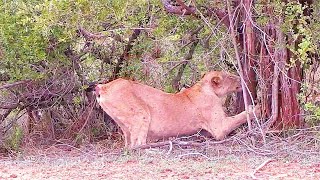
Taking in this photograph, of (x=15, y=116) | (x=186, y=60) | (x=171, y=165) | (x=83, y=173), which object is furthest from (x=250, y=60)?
(x=15, y=116)

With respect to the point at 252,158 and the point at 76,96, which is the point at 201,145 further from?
the point at 76,96

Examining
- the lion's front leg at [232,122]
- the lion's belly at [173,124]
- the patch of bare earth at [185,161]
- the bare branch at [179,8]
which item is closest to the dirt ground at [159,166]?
the patch of bare earth at [185,161]

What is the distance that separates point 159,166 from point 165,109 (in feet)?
5.78

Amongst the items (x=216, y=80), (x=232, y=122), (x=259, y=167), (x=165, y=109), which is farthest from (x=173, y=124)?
(x=259, y=167)

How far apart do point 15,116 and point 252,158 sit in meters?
4.38

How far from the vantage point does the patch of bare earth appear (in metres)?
6.39

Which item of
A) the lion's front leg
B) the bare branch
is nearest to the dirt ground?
the lion's front leg

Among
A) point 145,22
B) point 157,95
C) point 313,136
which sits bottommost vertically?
point 313,136

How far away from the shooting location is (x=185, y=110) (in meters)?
8.62

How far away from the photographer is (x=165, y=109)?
334 inches

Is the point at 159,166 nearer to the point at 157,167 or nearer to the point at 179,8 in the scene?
the point at 157,167

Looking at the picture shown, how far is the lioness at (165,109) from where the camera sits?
8266 millimetres

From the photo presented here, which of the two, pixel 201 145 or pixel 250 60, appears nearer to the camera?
pixel 201 145

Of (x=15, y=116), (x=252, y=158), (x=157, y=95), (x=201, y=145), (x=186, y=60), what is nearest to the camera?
(x=252, y=158)
